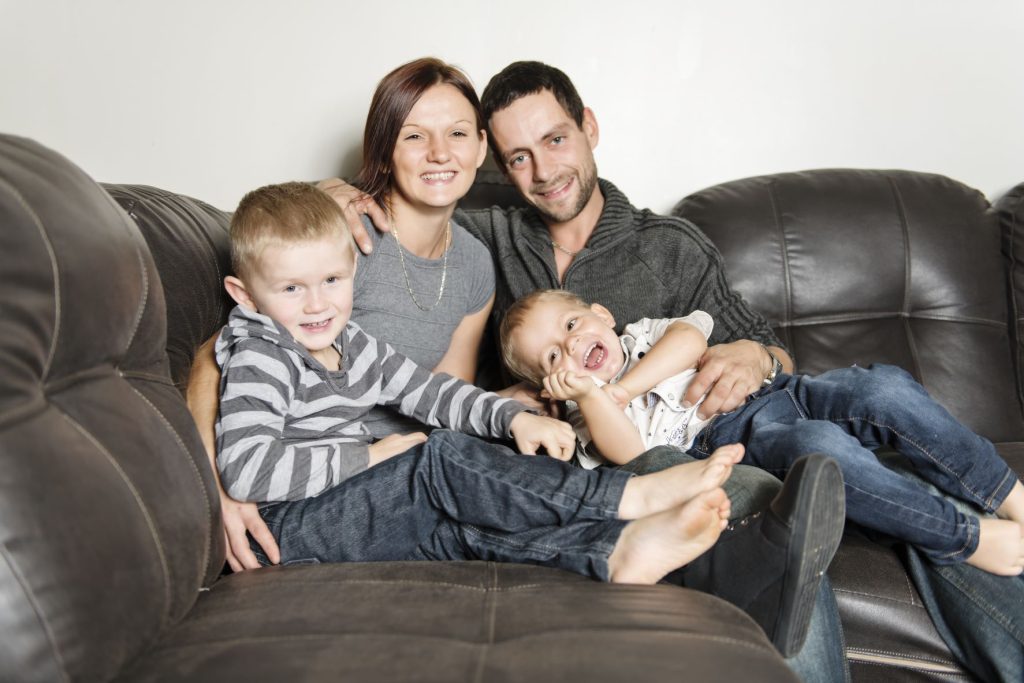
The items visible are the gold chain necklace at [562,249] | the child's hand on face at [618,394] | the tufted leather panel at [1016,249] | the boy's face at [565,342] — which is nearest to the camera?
the child's hand on face at [618,394]

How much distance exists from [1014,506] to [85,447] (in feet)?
5.06

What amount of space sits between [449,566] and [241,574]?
341 millimetres

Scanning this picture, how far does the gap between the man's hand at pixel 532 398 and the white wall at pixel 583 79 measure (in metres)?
0.93

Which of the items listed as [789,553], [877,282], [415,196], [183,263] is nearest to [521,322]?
[415,196]

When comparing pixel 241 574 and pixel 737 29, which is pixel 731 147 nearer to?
pixel 737 29

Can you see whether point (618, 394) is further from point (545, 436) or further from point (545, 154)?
point (545, 154)

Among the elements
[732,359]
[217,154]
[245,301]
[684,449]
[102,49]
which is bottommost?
[684,449]

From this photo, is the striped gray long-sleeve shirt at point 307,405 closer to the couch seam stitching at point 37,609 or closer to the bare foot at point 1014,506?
the couch seam stitching at point 37,609

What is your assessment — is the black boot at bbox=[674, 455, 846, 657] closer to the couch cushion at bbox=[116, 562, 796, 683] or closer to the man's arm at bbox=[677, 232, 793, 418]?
the couch cushion at bbox=[116, 562, 796, 683]

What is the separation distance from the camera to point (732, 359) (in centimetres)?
183

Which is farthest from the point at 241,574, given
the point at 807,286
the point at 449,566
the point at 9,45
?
the point at 9,45

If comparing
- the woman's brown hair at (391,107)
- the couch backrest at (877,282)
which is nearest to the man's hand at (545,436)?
the woman's brown hair at (391,107)

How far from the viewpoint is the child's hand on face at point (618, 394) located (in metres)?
1.69

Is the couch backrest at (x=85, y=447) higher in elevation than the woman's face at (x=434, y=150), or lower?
lower
